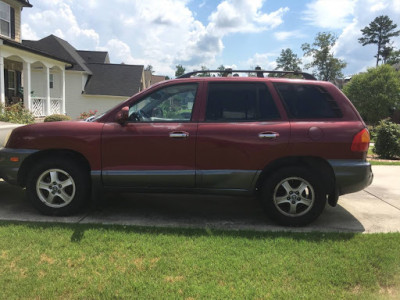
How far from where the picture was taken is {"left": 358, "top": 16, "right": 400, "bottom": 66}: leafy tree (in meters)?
65.4

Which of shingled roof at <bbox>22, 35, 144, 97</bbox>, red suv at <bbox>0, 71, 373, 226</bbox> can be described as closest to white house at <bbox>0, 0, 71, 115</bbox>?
shingled roof at <bbox>22, 35, 144, 97</bbox>

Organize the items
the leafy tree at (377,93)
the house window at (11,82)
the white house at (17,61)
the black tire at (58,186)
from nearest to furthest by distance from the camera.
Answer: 1. the black tire at (58,186)
2. the white house at (17,61)
3. the house window at (11,82)
4. the leafy tree at (377,93)

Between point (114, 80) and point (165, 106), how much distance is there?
26102mm

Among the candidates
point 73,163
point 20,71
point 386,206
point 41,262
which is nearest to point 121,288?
point 41,262

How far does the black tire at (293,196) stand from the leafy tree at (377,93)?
33192 mm

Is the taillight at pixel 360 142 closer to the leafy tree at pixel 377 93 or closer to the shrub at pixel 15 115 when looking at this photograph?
the shrub at pixel 15 115

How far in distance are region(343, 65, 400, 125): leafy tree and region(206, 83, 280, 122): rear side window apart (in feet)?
109

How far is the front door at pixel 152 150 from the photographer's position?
14.5ft

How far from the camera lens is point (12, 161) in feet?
15.1

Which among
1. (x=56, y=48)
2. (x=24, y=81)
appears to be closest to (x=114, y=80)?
(x=56, y=48)

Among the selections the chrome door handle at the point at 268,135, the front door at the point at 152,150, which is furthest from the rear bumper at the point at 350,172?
the front door at the point at 152,150

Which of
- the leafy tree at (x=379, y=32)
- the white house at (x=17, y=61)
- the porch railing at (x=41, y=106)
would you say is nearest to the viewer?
the white house at (x=17, y=61)

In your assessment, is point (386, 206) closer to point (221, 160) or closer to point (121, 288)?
point (221, 160)

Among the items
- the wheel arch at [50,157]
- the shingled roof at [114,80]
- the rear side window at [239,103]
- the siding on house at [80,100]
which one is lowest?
the wheel arch at [50,157]
